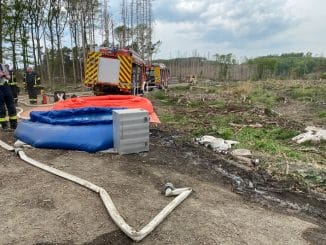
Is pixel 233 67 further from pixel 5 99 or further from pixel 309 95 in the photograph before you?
pixel 5 99

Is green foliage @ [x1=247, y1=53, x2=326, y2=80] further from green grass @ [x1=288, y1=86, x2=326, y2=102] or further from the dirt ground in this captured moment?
the dirt ground

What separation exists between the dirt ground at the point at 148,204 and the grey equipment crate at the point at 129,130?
0.17 meters

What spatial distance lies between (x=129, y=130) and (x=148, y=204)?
2.45m

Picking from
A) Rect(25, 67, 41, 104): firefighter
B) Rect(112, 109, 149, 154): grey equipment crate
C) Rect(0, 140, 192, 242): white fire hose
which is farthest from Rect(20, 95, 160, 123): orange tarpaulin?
Rect(25, 67, 41, 104): firefighter

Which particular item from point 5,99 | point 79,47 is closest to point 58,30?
point 79,47

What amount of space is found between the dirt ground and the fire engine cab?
443 inches

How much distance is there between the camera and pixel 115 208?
16.0 feet

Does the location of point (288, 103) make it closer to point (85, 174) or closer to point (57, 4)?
point (85, 174)

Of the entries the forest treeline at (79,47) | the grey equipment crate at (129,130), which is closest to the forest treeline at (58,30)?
the forest treeline at (79,47)

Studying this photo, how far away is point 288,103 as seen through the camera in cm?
2034

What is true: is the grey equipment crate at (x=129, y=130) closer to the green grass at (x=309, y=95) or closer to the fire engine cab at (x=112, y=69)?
the fire engine cab at (x=112, y=69)

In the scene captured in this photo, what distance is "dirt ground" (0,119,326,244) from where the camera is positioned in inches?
176

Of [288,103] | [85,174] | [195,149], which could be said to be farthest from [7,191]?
[288,103]

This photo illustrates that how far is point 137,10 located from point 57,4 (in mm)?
10337
